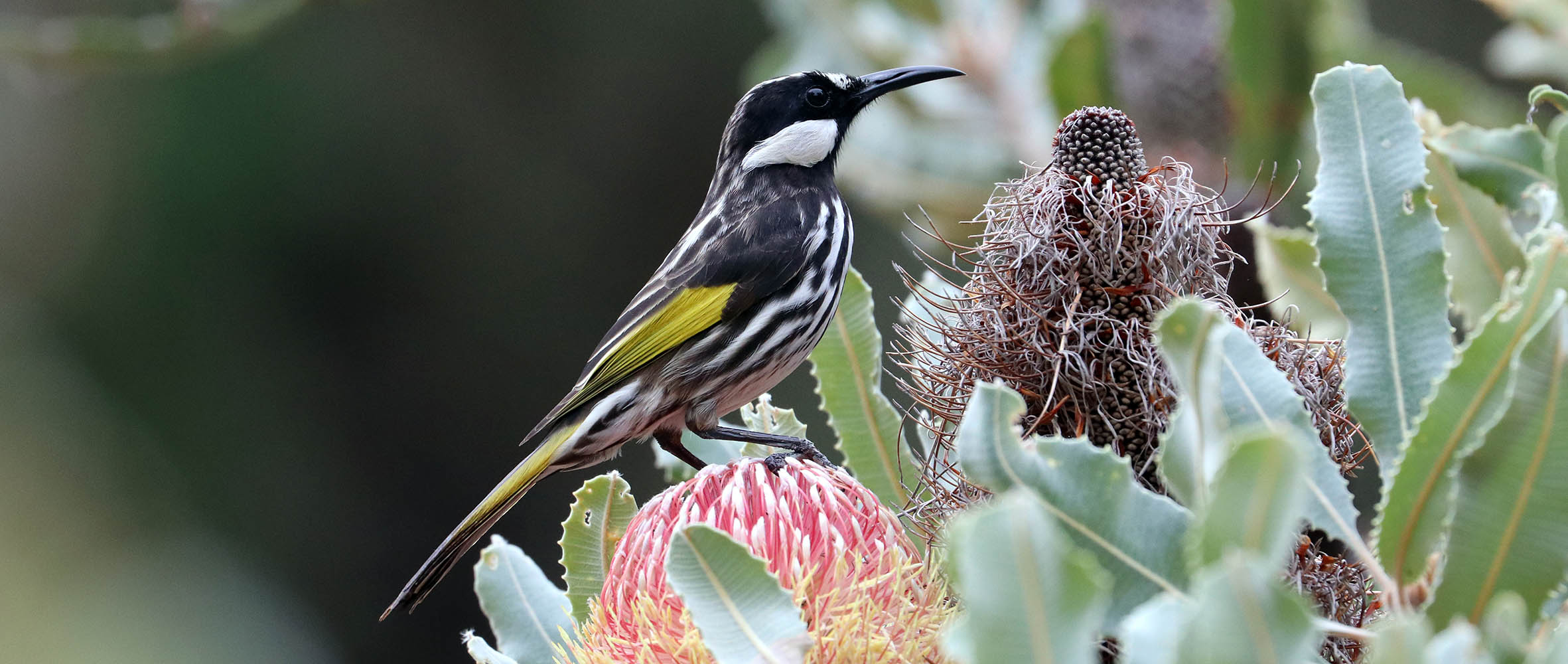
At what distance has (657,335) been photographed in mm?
3029

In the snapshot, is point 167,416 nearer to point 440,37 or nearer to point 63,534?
point 63,534

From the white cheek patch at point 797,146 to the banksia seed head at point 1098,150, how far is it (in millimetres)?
1729

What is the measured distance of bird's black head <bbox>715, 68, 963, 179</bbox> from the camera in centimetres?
354

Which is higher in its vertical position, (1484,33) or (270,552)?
(270,552)

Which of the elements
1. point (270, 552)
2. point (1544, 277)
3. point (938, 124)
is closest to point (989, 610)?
point (1544, 277)

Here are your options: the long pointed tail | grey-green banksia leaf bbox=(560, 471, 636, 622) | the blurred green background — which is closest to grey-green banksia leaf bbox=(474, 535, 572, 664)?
grey-green banksia leaf bbox=(560, 471, 636, 622)

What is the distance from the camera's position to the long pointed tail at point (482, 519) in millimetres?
2473

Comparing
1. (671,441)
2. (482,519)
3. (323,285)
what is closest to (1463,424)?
(482,519)

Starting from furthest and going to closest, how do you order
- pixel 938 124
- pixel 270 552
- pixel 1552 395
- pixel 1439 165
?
pixel 270 552
pixel 938 124
pixel 1439 165
pixel 1552 395

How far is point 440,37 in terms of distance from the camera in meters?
13.3

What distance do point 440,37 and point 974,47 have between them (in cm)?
954

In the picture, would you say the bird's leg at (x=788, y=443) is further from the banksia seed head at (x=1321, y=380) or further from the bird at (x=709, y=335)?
the banksia seed head at (x=1321, y=380)

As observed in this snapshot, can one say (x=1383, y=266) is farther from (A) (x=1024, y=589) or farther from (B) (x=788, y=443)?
(B) (x=788, y=443)

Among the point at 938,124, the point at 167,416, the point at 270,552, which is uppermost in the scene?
the point at 167,416
